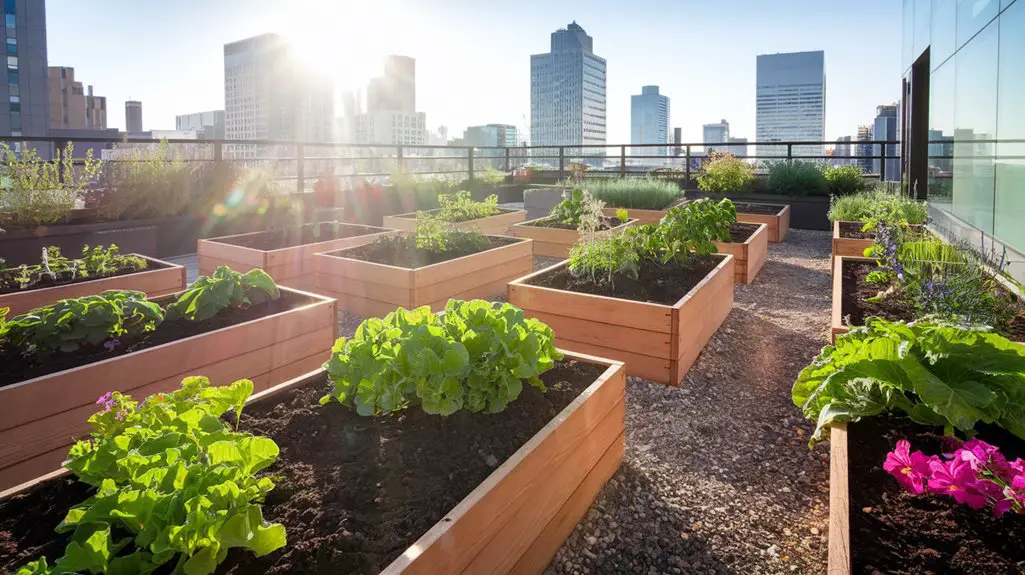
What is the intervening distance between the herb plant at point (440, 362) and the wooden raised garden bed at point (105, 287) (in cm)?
244

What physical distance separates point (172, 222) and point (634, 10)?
10.2 meters

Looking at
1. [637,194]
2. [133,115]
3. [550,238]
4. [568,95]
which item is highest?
[568,95]

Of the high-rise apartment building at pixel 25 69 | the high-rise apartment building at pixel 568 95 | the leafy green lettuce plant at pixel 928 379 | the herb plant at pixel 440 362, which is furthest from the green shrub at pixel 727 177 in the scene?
the high-rise apartment building at pixel 568 95

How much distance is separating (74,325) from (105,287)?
54.9 inches

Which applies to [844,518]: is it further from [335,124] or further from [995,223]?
[335,124]

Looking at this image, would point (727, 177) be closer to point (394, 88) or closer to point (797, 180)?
point (797, 180)

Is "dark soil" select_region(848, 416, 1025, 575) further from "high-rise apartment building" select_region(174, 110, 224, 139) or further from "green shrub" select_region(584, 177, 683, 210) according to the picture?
"high-rise apartment building" select_region(174, 110, 224, 139)

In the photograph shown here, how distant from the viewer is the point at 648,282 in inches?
147

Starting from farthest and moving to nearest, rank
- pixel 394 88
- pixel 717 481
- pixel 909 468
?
pixel 394 88 < pixel 717 481 < pixel 909 468

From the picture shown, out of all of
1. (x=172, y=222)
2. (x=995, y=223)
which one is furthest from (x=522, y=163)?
(x=995, y=223)

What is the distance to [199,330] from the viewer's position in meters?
2.71

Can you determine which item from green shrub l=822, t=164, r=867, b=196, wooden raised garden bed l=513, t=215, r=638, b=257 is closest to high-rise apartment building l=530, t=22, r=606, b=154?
green shrub l=822, t=164, r=867, b=196

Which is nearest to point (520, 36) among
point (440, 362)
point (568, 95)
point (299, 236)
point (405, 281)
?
point (299, 236)

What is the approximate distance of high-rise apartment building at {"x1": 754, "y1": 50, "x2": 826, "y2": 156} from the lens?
544 ft
